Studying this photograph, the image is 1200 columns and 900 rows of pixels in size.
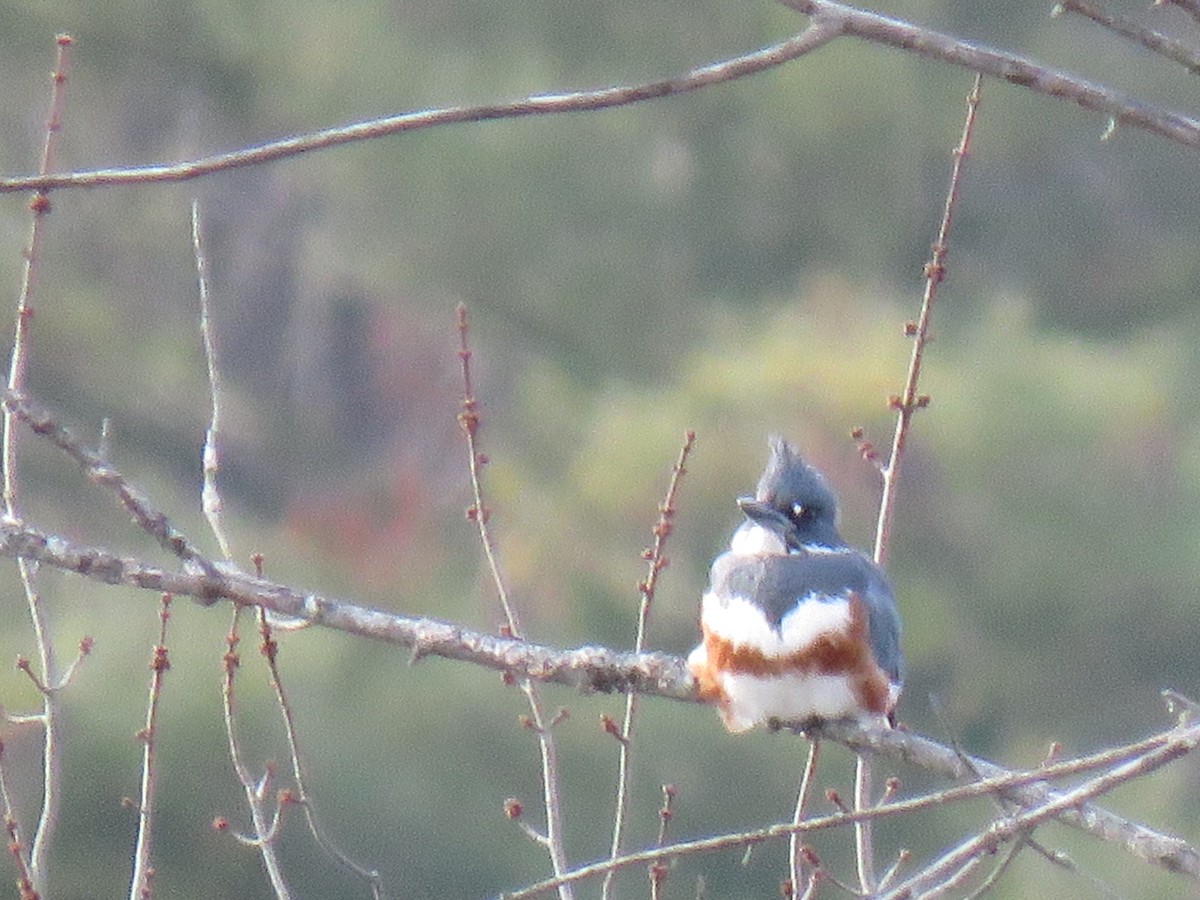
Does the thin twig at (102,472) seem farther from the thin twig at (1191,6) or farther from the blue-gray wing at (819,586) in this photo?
the thin twig at (1191,6)

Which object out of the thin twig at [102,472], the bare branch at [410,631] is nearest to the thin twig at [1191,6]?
the bare branch at [410,631]

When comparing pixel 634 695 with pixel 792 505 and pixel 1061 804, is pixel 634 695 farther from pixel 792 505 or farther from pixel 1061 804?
pixel 1061 804

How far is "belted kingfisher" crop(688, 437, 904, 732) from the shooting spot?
2979mm

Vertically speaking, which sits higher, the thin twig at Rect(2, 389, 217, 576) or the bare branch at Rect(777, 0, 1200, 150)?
the bare branch at Rect(777, 0, 1200, 150)

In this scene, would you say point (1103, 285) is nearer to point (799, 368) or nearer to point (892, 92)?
point (892, 92)

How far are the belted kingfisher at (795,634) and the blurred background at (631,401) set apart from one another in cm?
374

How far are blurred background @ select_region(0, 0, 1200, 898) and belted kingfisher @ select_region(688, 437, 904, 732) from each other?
12.3 feet

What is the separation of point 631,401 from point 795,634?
506cm

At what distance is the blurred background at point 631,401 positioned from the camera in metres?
7.68

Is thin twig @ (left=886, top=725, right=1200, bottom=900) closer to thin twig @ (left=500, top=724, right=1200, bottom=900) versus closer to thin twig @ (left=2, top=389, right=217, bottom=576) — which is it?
thin twig @ (left=500, top=724, right=1200, bottom=900)

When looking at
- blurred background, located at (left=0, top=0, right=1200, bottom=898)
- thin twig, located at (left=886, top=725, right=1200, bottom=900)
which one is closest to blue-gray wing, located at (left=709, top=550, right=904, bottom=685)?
thin twig, located at (left=886, top=725, right=1200, bottom=900)

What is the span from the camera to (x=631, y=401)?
26.5 ft

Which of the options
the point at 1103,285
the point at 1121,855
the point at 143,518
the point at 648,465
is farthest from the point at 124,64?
the point at 143,518

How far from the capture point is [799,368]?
24.5 ft
